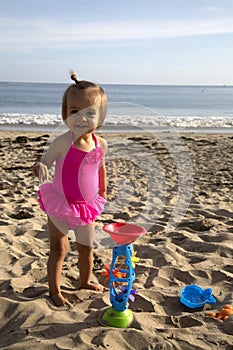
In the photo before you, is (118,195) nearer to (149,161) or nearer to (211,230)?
(211,230)

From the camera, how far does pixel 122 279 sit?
101 inches

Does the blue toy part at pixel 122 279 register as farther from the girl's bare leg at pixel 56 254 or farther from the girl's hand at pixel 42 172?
the girl's hand at pixel 42 172

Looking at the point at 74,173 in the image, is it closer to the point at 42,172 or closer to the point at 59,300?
the point at 42,172

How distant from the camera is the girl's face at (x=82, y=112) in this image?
2.72 m

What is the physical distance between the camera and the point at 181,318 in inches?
110

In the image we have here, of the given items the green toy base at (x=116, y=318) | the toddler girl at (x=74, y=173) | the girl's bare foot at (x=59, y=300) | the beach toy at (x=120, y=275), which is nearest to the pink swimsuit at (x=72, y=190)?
the toddler girl at (x=74, y=173)

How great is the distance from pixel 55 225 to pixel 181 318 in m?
1.07

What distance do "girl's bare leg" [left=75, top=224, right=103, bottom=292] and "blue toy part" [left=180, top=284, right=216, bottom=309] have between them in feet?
2.12

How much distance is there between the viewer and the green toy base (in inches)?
103

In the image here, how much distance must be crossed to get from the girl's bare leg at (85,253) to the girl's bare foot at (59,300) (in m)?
0.27

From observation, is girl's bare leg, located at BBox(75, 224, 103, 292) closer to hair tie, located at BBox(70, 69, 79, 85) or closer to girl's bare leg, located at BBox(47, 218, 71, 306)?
girl's bare leg, located at BBox(47, 218, 71, 306)

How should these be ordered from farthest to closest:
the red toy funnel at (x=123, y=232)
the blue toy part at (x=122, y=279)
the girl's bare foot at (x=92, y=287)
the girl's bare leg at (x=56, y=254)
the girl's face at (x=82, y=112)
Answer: the girl's bare foot at (x=92, y=287) < the girl's bare leg at (x=56, y=254) < the girl's face at (x=82, y=112) < the blue toy part at (x=122, y=279) < the red toy funnel at (x=123, y=232)

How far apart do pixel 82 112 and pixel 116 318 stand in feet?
4.46

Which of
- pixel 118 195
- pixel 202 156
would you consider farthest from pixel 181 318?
pixel 202 156
